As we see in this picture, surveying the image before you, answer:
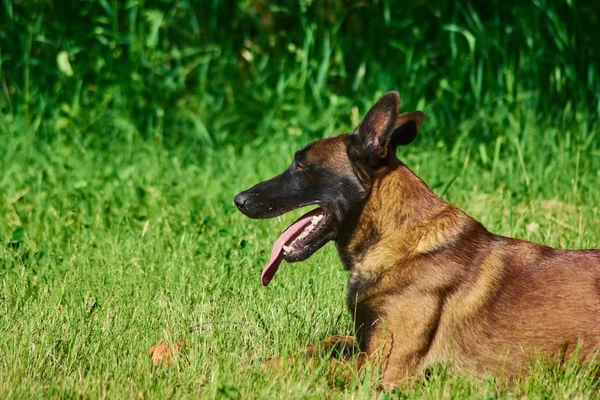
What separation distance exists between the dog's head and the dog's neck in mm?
55

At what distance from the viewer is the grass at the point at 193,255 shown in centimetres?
392

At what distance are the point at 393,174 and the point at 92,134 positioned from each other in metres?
5.21

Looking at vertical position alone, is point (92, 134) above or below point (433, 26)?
below

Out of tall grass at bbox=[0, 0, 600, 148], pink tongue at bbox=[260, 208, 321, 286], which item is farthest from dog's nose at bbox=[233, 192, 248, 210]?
tall grass at bbox=[0, 0, 600, 148]

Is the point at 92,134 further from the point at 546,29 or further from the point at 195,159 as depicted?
the point at 546,29

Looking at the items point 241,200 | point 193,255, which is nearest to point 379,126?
point 241,200

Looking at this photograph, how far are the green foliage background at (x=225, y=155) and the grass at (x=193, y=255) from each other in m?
0.02

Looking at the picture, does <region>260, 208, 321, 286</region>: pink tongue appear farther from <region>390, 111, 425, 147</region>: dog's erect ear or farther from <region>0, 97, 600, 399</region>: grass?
<region>390, 111, 425, 147</region>: dog's erect ear

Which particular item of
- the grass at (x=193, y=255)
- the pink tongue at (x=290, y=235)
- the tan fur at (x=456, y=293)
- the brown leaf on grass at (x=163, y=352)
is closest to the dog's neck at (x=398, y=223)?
the tan fur at (x=456, y=293)

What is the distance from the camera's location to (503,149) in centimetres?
835

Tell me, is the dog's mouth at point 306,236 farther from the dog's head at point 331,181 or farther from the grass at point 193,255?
the grass at point 193,255

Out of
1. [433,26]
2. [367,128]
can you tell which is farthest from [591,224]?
[433,26]

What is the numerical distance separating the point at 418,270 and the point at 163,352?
119cm

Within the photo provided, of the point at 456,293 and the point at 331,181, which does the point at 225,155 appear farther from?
the point at 456,293
